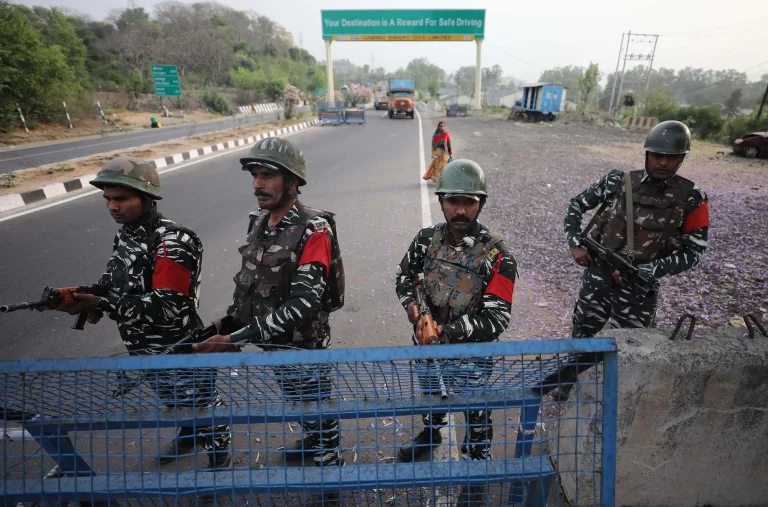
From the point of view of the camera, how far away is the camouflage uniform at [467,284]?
6.05 ft

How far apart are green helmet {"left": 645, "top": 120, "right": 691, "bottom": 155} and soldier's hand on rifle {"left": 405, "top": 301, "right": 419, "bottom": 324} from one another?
1.52 meters

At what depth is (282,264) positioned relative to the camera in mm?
1893

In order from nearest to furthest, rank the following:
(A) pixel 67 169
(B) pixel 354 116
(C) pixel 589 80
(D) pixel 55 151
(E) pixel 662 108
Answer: (A) pixel 67 169 → (D) pixel 55 151 → (B) pixel 354 116 → (E) pixel 662 108 → (C) pixel 589 80

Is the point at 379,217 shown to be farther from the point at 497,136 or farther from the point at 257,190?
the point at 497,136

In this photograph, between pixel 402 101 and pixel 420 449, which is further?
pixel 402 101

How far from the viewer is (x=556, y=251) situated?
5363mm

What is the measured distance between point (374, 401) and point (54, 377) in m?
1.07

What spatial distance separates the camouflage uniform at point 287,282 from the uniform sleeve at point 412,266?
0.40 metres

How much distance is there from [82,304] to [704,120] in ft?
110

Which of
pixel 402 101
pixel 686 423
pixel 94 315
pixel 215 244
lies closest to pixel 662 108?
pixel 402 101

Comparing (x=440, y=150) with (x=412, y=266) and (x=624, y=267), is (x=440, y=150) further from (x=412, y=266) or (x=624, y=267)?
(x=412, y=266)

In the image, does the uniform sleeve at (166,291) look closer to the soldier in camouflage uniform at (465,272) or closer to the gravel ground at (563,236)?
the soldier in camouflage uniform at (465,272)

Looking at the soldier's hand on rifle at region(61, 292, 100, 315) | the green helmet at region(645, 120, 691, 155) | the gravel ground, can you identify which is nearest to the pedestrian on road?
the green helmet at region(645, 120, 691, 155)

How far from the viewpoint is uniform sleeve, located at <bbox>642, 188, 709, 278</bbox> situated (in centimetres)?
235
